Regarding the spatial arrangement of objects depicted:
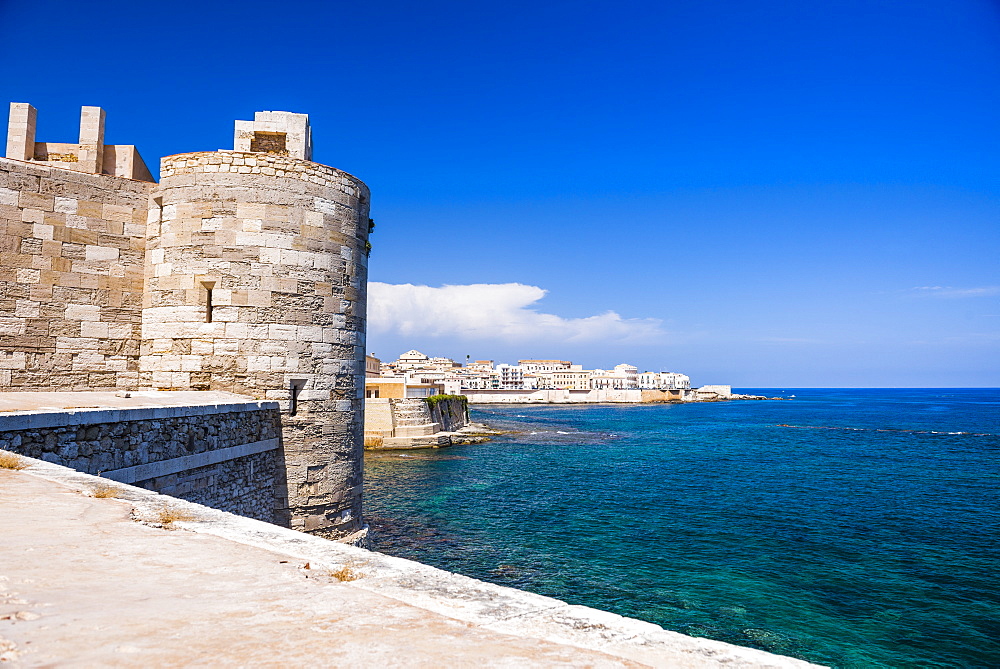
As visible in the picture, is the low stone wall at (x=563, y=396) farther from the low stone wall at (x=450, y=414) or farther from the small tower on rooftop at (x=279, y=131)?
the small tower on rooftop at (x=279, y=131)

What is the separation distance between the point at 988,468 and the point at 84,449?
158 ft

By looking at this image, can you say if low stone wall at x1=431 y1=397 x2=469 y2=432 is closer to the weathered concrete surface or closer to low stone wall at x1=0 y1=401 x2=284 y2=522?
low stone wall at x1=0 y1=401 x2=284 y2=522

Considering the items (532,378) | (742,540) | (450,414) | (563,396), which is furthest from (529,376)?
(742,540)

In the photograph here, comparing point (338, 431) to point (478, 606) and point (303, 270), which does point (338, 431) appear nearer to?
point (303, 270)

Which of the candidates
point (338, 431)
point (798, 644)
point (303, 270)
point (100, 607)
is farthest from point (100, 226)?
point (798, 644)

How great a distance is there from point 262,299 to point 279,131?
3.42 m

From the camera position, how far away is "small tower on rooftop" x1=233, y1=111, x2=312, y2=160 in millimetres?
11484

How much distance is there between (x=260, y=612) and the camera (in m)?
2.81

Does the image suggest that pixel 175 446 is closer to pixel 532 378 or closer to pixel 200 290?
pixel 200 290

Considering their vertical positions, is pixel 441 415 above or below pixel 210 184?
below

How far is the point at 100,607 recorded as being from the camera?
272 cm

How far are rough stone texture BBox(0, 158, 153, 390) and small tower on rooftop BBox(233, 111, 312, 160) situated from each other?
195 centimetres

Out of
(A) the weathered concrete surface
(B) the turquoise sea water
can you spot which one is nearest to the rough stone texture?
(A) the weathered concrete surface

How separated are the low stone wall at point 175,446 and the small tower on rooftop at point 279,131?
4.85 meters
